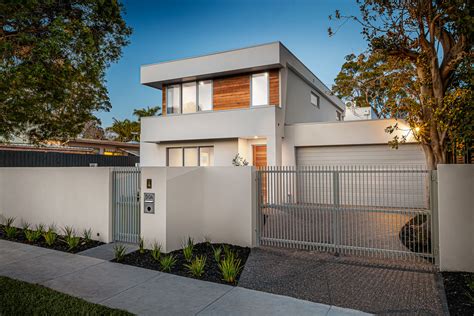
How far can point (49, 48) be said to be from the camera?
6.43 metres

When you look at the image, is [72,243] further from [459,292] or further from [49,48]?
[459,292]

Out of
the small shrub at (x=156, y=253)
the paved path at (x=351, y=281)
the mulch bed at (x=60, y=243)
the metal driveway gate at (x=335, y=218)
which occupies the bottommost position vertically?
the paved path at (x=351, y=281)

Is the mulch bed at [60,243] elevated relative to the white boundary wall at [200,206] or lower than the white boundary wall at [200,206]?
lower

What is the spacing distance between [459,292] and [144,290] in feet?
15.5

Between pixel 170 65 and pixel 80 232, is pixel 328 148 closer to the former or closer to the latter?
pixel 170 65

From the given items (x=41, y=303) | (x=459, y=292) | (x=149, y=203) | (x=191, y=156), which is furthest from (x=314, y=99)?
(x=41, y=303)

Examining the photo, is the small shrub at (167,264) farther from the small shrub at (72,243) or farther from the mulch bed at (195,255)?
the small shrub at (72,243)

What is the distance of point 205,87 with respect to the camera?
14.8m

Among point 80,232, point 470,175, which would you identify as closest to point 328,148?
point 470,175

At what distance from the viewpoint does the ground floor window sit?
1464cm

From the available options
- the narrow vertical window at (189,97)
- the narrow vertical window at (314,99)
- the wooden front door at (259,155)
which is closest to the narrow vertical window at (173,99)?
the narrow vertical window at (189,97)

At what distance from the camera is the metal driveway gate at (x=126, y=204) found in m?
7.51

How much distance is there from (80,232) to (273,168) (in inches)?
208

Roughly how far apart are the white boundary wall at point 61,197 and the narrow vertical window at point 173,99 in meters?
7.33
